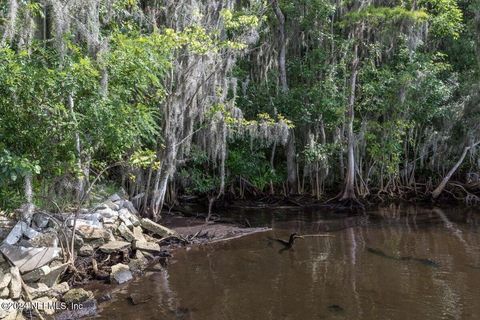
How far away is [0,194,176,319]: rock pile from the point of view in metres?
7.19

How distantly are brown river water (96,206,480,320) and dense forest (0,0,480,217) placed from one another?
2.41 meters

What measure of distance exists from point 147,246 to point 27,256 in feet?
9.36

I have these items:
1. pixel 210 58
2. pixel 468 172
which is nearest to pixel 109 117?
pixel 210 58

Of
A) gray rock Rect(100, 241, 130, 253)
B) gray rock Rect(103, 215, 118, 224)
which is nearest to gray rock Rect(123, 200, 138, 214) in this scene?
gray rock Rect(103, 215, 118, 224)

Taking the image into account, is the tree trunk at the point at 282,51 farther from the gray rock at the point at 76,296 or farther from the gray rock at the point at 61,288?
the gray rock at the point at 76,296

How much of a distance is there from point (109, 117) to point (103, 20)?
4359 mm

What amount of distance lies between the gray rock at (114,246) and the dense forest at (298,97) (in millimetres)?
1111

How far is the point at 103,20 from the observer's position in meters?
11.2

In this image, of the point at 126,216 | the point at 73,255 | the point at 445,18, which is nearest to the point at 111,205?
the point at 126,216

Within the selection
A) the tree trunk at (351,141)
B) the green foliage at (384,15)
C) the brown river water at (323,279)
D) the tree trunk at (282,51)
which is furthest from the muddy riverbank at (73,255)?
the green foliage at (384,15)

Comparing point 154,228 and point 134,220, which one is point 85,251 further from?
point 154,228

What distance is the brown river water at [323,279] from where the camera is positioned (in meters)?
7.33

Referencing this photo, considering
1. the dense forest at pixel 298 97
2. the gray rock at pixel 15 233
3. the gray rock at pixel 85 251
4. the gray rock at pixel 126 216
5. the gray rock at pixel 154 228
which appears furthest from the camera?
the dense forest at pixel 298 97

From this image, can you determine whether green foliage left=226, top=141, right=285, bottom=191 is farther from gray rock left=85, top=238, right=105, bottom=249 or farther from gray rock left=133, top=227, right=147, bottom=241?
gray rock left=85, top=238, right=105, bottom=249
